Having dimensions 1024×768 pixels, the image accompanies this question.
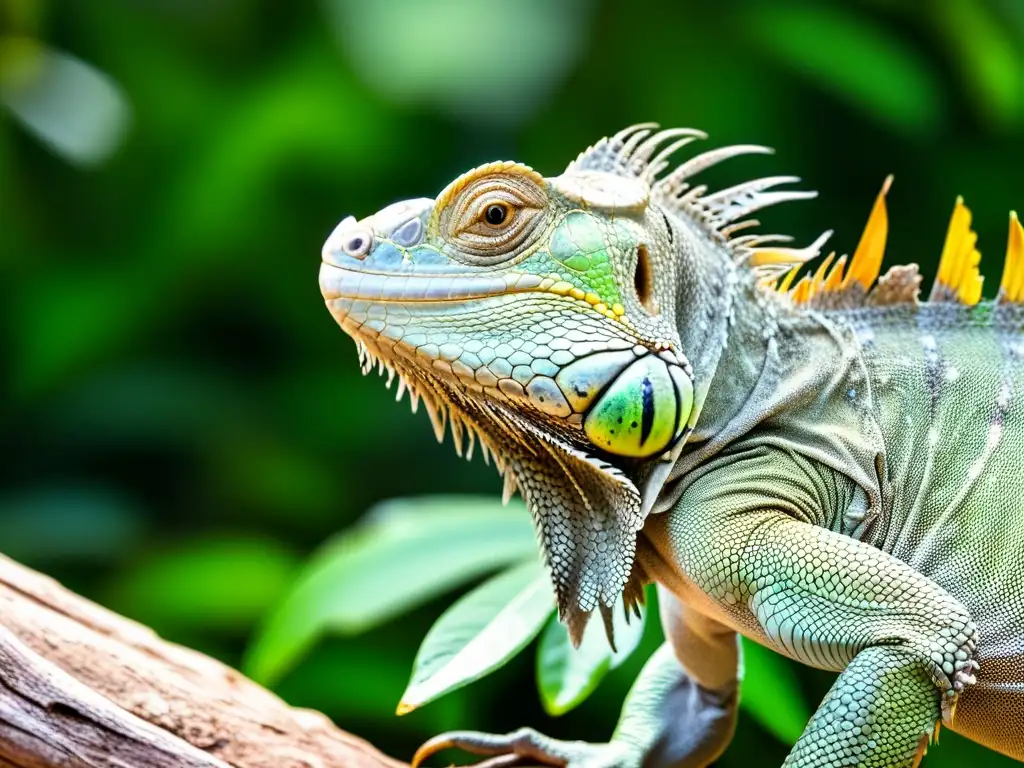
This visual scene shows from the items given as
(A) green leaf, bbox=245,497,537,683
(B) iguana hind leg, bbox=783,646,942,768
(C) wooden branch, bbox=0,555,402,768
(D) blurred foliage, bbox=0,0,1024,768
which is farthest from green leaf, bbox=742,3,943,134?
(C) wooden branch, bbox=0,555,402,768

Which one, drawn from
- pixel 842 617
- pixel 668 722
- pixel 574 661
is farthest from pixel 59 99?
pixel 842 617

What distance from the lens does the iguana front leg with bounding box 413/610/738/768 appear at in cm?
276

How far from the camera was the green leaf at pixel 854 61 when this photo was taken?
4.68 metres

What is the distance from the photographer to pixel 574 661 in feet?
9.55

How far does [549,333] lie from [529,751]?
1.16m

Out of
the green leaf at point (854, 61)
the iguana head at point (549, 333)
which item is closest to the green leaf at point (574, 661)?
the iguana head at point (549, 333)

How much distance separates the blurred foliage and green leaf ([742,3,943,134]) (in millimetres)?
16

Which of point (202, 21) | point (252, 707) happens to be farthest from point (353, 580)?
point (202, 21)

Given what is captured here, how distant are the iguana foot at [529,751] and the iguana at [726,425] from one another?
0.53 metres

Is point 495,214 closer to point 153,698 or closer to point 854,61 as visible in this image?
point 153,698

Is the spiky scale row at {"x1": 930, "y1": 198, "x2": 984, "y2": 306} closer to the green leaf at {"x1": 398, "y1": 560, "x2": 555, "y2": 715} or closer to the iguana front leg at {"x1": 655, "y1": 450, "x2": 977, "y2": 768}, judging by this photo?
the iguana front leg at {"x1": 655, "y1": 450, "x2": 977, "y2": 768}

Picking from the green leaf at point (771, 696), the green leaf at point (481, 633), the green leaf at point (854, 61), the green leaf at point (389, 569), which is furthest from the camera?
the green leaf at point (854, 61)

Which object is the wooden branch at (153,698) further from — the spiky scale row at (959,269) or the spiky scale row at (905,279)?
the spiky scale row at (959,269)

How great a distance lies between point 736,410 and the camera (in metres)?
2.37
